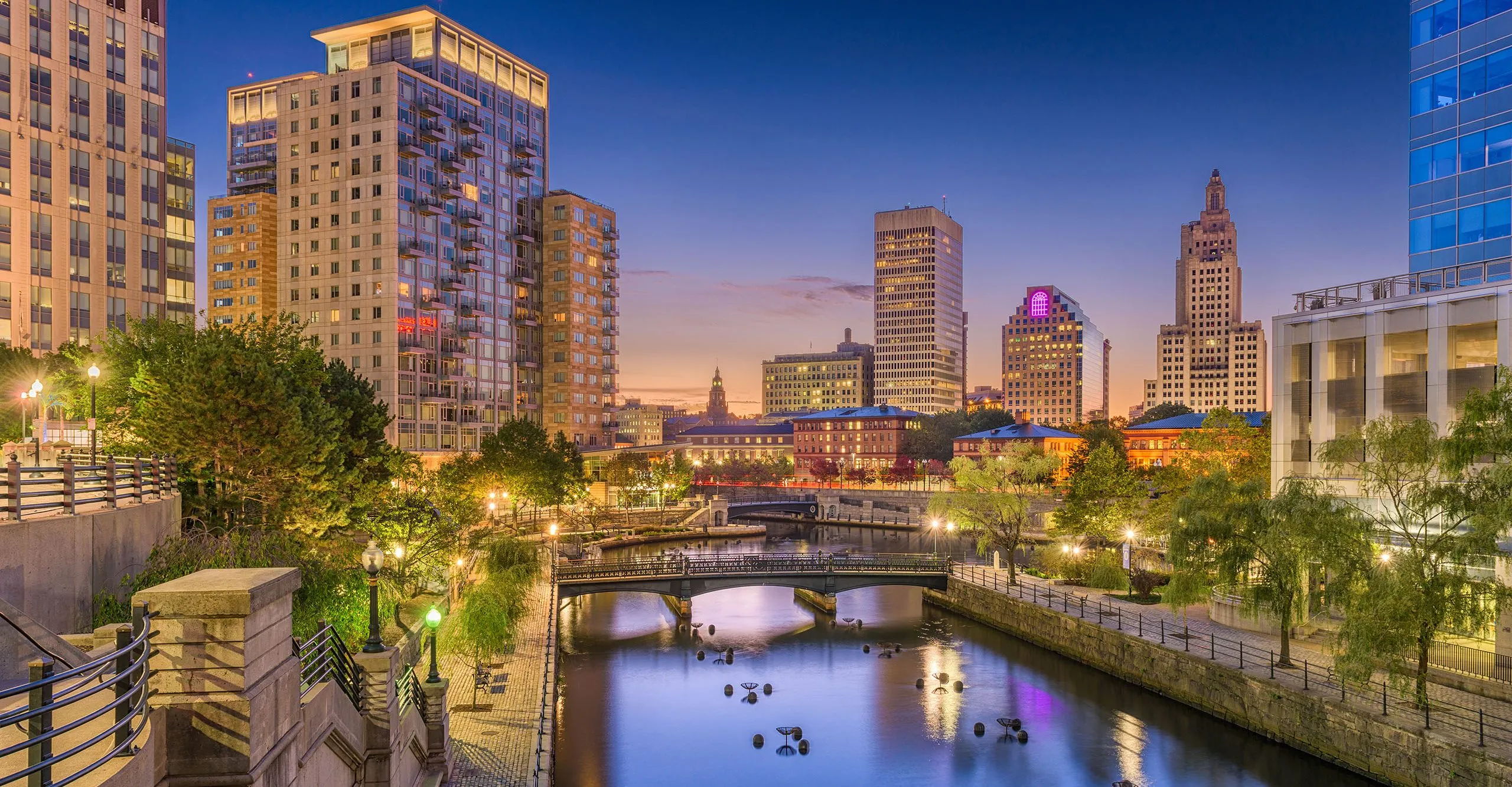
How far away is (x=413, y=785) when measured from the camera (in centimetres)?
2223

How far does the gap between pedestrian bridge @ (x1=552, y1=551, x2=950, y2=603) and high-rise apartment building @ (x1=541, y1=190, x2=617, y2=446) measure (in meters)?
59.2

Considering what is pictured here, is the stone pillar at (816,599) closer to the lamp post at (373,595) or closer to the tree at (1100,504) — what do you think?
the tree at (1100,504)

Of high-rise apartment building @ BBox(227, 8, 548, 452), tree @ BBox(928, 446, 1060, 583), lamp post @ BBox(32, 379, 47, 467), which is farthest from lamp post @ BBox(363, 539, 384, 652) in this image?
high-rise apartment building @ BBox(227, 8, 548, 452)

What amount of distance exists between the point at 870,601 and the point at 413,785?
169 ft

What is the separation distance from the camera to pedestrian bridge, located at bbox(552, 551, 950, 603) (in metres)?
61.0

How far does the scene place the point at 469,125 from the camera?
105688 mm

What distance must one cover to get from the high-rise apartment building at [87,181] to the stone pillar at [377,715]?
66.1 metres

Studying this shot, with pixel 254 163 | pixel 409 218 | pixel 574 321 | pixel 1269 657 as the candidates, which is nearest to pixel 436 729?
pixel 1269 657

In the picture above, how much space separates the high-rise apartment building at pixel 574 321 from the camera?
12094 centimetres

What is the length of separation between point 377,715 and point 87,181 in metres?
79.6

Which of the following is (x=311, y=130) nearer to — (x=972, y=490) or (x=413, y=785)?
(x=972, y=490)

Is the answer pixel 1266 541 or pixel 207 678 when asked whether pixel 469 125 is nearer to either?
pixel 1266 541

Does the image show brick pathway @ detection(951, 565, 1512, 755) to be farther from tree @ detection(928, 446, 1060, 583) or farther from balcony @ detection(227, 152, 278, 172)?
balcony @ detection(227, 152, 278, 172)

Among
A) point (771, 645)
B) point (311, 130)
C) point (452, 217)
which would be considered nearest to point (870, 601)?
point (771, 645)
